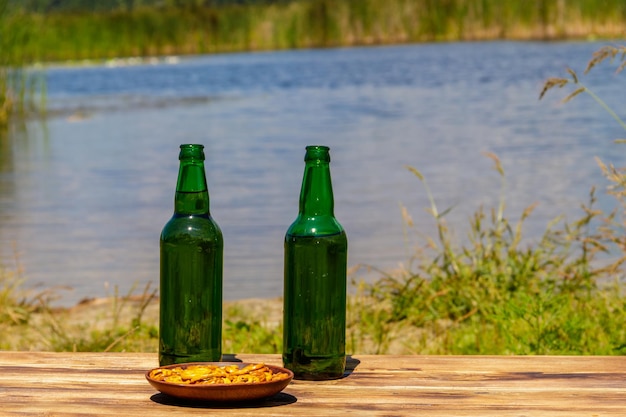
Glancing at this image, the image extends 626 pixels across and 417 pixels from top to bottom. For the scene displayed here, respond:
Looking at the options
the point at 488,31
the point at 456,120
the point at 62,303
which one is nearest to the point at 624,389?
the point at 62,303

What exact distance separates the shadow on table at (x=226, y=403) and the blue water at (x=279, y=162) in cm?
324

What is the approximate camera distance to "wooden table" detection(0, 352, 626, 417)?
1.78 metres

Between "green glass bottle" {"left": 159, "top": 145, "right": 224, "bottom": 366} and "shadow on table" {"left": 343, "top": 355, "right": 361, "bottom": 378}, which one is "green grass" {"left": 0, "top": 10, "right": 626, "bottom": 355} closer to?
"shadow on table" {"left": 343, "top": 355, "right": 361, "bottom": 378}

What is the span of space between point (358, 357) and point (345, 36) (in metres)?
35.0

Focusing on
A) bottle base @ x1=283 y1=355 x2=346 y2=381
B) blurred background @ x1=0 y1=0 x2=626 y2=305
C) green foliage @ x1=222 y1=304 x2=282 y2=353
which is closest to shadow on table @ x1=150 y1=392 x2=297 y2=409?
bottle base @ x1=283 y1=355 x2=346 y2=381

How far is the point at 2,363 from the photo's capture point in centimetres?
212

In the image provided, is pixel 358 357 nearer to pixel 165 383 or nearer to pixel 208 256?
pixel 208 256

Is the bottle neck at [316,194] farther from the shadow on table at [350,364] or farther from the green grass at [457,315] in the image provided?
the green grass at [457,315]

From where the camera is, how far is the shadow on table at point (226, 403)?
182cm

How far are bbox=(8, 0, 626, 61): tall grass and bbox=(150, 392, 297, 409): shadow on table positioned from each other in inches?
1135

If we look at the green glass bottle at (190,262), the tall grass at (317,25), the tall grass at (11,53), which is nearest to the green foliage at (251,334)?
the green glass bottle at (190,262)

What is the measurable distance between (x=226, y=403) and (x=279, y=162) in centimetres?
849

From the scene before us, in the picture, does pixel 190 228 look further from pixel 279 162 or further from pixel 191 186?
pixel 279 162

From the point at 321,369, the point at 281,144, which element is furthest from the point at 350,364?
the point at 281,144
